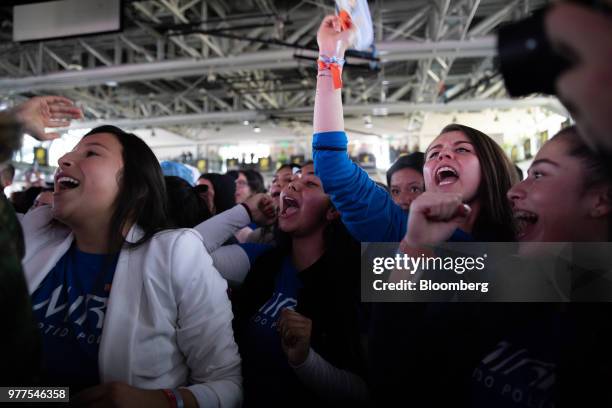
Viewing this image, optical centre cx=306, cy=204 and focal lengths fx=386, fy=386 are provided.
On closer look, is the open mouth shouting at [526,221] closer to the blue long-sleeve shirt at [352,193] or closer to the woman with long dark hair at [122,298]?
the blue long-sleeve shirt at [352,193]

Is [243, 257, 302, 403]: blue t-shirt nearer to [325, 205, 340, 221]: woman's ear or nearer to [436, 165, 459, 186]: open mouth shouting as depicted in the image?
[325, 205, 340, 221]: woman's ear

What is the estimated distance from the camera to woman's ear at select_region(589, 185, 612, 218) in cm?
91

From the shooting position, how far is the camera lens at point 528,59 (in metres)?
0.48

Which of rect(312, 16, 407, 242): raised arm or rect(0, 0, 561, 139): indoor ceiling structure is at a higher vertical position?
rect(0, 0, 561, 139): indoor ceiling structure

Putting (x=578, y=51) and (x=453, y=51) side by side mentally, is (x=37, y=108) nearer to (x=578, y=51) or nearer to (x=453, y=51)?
(x=578, y=51)

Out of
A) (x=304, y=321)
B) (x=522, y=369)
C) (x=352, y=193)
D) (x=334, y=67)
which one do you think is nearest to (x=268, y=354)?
(x=304, y=321)

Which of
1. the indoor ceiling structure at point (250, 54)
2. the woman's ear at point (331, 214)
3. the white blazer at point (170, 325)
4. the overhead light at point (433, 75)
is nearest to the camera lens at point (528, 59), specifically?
the white blazer at point (170, 325)

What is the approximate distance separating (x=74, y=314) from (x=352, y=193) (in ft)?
3.36

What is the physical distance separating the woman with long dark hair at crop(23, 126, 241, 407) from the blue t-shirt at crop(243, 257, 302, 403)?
28 cm

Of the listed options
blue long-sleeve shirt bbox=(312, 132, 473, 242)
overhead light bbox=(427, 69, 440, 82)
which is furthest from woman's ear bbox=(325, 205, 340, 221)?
overhead light bbox=(427, 69, 440, 82)

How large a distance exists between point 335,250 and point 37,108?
1339 mm

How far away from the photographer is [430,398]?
1045mm

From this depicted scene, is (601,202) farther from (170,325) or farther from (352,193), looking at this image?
(170,325)

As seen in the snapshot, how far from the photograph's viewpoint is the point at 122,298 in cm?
119
